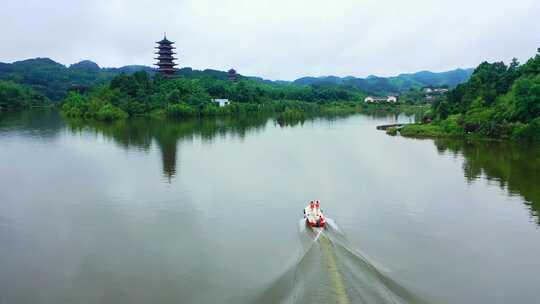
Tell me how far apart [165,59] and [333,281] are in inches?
2732

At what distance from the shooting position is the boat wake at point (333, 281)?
8.92 m

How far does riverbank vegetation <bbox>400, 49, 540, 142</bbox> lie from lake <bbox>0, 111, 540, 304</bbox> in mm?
4947

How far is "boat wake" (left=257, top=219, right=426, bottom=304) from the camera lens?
8922mm

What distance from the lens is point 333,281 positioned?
9.48 meters

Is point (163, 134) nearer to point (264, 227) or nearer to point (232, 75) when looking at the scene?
point (264, 227)

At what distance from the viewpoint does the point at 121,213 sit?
15930 mm

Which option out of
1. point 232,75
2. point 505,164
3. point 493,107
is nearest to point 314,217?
point 505,164

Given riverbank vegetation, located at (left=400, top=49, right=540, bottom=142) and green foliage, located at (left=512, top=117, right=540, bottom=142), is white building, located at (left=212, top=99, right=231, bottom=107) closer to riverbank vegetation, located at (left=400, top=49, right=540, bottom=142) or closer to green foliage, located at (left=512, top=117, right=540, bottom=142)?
riverbank vegetation, located at (left=400, top=49, right=540, bottom=142)

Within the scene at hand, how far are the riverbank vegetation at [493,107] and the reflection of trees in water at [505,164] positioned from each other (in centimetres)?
199

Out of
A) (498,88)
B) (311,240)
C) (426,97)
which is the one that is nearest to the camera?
(311,240)

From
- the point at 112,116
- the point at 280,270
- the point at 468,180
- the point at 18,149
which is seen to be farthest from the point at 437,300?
the point at 112,116

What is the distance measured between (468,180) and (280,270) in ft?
46.5

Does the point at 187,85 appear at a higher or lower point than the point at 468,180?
higher

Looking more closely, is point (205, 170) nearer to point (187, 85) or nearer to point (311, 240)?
point (311, 240)
